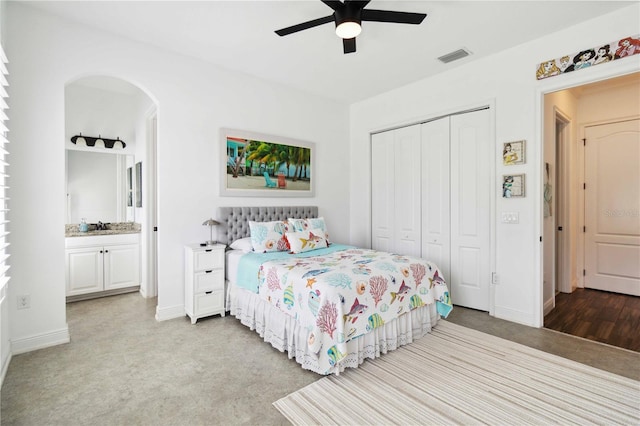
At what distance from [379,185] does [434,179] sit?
943 millimetres

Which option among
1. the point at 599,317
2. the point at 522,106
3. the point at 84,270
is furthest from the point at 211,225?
the point at 599,317

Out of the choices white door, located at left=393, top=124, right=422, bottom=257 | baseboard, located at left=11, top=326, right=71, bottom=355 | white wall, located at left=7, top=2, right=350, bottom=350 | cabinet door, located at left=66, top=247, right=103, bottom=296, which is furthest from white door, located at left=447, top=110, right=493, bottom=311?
cabinet door, located at left=66, top=247, right=103, bottom=296

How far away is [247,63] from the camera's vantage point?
3795 millimetres

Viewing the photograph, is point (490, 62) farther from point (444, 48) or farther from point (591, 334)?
point (591, 334)

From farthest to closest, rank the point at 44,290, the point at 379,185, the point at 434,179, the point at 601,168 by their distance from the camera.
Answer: the point at 379,185
the point at 601,168
the point at 434,179
the point at 44,290

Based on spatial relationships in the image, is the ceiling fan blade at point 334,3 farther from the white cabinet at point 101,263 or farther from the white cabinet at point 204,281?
the white cabinet at point 101,263

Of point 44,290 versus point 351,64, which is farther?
point 351,64

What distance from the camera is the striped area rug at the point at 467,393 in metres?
1.88

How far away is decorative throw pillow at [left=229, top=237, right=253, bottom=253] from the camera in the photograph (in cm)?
360

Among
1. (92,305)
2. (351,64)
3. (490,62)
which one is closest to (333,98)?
(351,64)

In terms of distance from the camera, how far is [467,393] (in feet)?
6.95

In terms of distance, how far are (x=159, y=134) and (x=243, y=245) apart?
5.04ft

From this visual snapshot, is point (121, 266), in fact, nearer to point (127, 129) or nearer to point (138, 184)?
point (138, 184)

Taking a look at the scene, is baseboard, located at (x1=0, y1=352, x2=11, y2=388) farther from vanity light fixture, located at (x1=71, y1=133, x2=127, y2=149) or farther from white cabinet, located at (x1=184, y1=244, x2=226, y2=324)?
vanity light fixture, located at (x1=71, y1=133, x2=127, y2=149)
